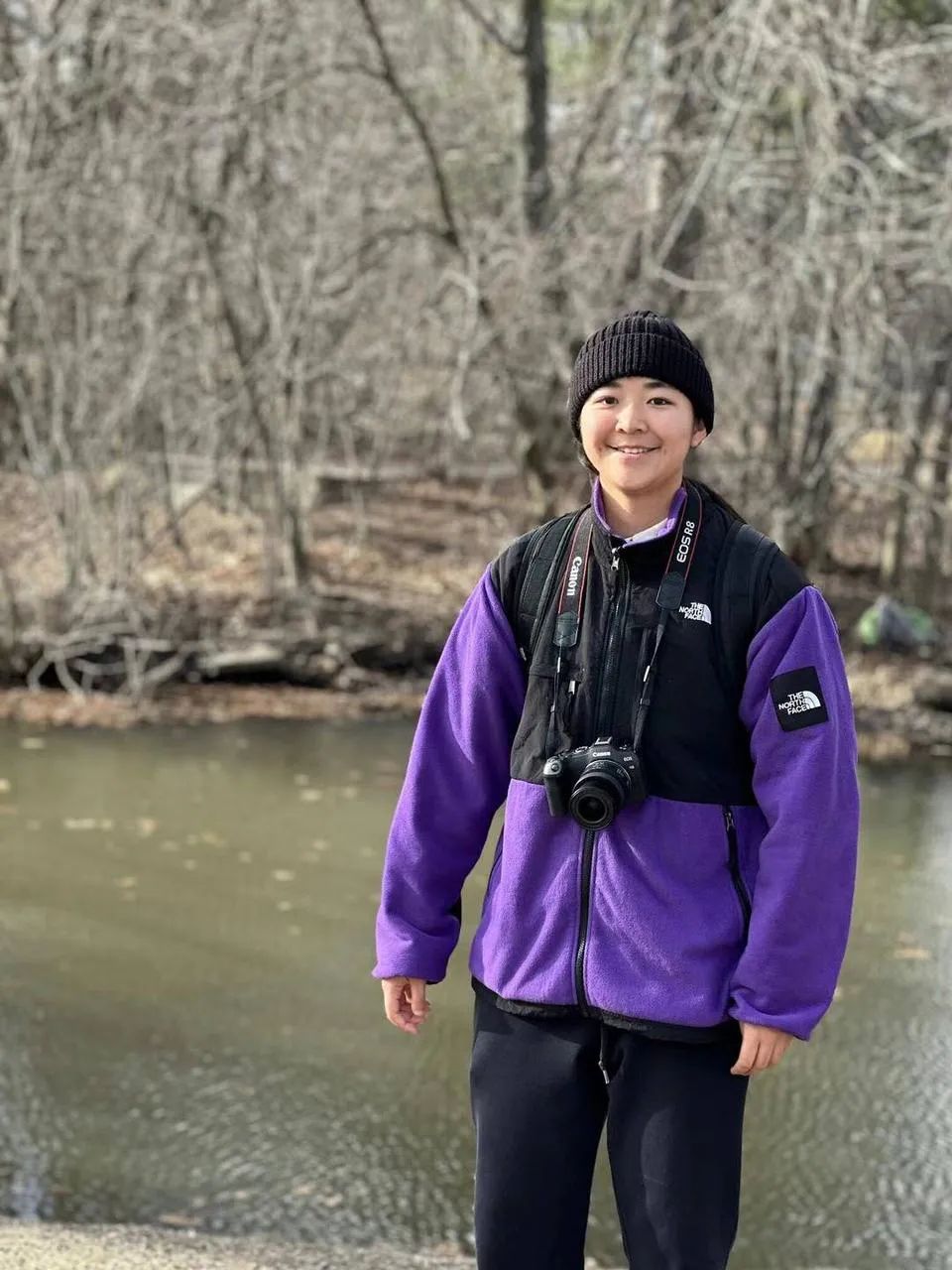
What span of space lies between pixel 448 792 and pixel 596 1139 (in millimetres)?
497

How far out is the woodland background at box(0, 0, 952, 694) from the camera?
801 centimetres

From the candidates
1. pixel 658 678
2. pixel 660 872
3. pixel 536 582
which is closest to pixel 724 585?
pixel 658 678

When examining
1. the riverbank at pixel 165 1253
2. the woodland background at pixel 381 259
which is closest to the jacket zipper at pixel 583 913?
the riverbank at pixel 165 1253

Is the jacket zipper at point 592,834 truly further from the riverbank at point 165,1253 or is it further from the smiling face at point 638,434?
the riverbank at point 165,1253

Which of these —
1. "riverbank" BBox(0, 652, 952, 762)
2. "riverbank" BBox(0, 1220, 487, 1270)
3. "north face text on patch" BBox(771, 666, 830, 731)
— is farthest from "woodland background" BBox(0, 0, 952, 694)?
"north face text on patch" BBox(771, 666, 830, 731)

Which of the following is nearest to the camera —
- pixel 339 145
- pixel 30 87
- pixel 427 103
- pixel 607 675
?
pixel 607 675

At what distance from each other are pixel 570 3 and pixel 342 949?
27.3 feet

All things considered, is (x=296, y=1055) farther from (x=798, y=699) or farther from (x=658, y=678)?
(x=798, y=699)

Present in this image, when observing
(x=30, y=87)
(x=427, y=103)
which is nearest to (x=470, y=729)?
(x=30, y=87)

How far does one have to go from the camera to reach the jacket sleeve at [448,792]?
7.11ft

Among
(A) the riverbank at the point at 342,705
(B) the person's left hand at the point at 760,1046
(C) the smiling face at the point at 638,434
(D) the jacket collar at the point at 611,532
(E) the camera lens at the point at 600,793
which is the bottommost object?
(A) the riverbank at the point at 342,705

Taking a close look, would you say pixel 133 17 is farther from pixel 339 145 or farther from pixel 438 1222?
pixel 438 1222

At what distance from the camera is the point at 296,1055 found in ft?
14.2

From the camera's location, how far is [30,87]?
26.0 feet
